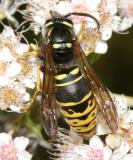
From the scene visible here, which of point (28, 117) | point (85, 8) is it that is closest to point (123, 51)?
point (85, 8)

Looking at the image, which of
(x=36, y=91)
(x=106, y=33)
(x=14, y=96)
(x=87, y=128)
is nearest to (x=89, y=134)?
(x=87, y=128)

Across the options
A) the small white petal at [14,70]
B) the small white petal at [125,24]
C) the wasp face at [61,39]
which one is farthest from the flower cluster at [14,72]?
the small white petal at [125,24]

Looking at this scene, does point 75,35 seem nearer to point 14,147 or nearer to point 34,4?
point 34,4

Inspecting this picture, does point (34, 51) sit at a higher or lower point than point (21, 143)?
higher

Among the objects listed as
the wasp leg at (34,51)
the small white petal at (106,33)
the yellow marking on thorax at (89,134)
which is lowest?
the yellow marking on thorax at (89,134)

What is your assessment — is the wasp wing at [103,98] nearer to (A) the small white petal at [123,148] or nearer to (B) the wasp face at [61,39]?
(B) the wasp face at [61,39]

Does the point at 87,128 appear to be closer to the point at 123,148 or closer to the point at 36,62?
the point at 123,148
